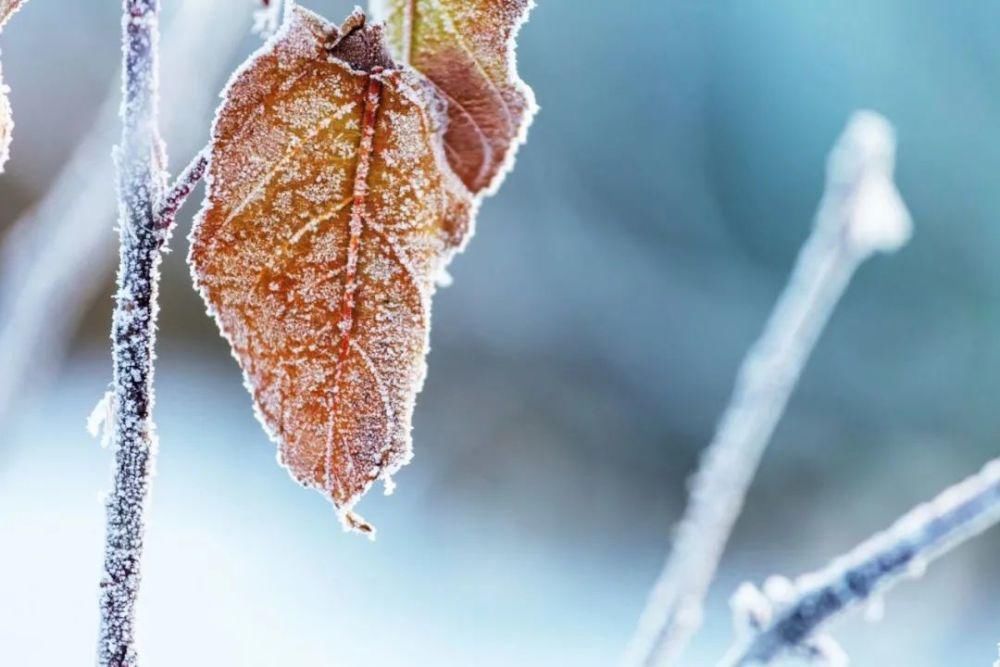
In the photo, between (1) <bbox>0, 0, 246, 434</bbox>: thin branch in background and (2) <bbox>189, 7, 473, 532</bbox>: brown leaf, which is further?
(1) <bbox>0, 0, 246, 434</bbox>: thin branch in background

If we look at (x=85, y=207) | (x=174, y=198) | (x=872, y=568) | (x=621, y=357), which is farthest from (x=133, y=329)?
(x=621, y=357)

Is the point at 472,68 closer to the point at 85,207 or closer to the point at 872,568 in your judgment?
the point at 872,568

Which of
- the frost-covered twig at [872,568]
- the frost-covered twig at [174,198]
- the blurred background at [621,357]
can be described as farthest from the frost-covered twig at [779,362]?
the blurred background at [621,357]

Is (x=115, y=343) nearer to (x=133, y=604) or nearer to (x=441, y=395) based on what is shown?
(x=133, y=604)

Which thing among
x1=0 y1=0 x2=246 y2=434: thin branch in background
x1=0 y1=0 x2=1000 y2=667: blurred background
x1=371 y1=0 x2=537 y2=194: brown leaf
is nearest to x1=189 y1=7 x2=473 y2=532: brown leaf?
x1=371 y1=0 x2=537 y2=194: brown leaf

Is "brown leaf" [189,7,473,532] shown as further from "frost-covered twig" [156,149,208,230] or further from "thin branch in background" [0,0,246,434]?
"thin branch in background" [0,0,246,434]

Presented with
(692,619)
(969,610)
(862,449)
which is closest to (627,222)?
(862,449)

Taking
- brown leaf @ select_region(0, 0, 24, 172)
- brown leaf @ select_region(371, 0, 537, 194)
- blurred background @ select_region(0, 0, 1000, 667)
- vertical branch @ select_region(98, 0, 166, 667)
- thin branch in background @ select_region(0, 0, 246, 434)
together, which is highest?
blurred background @ select_region(0, 0, 1000, 667)
